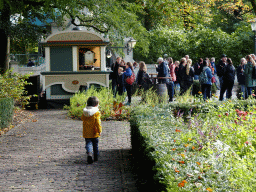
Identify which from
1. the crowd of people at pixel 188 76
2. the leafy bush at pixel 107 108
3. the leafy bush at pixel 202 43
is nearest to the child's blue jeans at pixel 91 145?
the leafy bush at pixel 107 108

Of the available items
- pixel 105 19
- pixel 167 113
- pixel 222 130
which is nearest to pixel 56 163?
pixel 167 113

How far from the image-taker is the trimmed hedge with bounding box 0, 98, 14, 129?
10984mm

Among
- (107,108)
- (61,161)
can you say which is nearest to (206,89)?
(107,108)

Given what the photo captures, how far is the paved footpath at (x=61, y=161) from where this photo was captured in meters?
6.00

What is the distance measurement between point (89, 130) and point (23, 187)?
71.3 inches

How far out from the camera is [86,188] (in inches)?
228

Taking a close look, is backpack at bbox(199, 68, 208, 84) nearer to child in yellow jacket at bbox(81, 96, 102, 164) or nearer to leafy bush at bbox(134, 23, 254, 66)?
child in yellow jacket at bbox(81, 96, 102, 164)

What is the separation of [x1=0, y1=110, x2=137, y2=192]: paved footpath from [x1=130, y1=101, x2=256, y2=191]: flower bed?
741 millimetres

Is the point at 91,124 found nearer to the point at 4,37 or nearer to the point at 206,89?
the point at 206,89

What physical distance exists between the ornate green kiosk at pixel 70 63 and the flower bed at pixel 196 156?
9.79 metres

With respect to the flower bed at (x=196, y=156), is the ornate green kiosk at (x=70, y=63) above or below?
A: above

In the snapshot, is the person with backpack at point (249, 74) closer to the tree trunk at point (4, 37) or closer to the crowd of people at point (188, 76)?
the crowd of people at point (188, 76)

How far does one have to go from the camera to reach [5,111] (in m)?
11.2

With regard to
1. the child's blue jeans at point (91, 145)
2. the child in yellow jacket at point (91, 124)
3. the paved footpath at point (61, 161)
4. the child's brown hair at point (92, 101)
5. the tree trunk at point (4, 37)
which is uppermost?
the tree trunk at point (4, 37)
